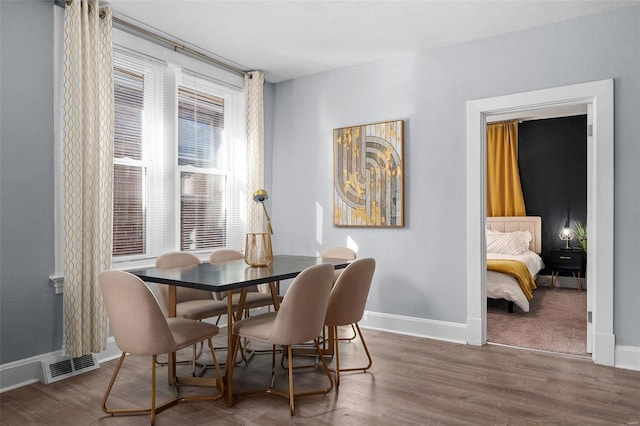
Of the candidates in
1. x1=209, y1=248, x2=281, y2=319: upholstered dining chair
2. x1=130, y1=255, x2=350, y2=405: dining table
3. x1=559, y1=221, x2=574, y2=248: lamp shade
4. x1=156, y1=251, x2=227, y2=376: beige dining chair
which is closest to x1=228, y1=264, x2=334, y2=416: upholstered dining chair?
x1=130, y1=255, x2=350, y2=405: dining table

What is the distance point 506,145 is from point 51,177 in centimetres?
647

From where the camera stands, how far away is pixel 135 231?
382cm

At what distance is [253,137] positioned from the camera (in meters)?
4.81

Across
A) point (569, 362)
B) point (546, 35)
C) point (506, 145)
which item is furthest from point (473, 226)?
point (506, 145)

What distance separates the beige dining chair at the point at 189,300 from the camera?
3199mm

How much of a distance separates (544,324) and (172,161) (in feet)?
13.1

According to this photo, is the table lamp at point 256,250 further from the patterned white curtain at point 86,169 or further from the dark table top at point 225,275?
the patterned white curtain at point 86,169

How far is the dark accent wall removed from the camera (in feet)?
22.4

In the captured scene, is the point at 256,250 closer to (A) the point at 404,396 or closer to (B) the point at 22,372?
(A) the point at 404,396

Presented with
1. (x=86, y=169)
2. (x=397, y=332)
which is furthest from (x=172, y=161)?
(x=397, y=332)

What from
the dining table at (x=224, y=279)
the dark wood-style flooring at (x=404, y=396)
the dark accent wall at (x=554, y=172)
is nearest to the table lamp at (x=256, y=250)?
the dining table at (x=224, y=279)

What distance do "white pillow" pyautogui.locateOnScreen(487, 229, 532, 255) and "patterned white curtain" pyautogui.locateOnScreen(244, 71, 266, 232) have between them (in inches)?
149

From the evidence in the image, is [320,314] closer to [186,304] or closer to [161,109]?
[186,304]

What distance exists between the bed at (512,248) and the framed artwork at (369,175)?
161 cm
